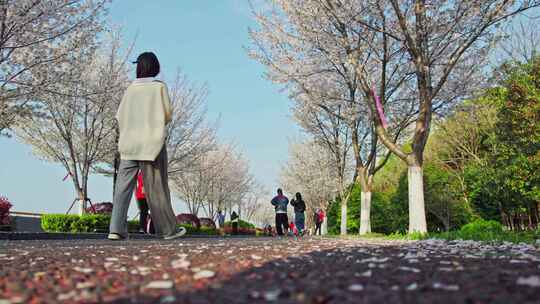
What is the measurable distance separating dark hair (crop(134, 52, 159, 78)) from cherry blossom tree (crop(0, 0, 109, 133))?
A: 343 inches

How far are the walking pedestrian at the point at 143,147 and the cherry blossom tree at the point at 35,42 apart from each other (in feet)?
29.9

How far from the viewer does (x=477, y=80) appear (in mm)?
19875

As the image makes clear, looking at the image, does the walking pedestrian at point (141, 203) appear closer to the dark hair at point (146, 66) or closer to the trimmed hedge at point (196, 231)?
the dark hair at point (146, 66)

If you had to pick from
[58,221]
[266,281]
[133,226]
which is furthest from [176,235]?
[133,226]

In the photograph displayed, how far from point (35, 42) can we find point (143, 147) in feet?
32.6

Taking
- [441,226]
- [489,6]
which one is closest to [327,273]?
[489,6]

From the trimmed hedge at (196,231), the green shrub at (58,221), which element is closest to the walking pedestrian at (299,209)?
the trimmed hedge at (196,231)

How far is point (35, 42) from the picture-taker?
49.4 ft

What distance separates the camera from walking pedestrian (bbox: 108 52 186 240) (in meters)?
7.27

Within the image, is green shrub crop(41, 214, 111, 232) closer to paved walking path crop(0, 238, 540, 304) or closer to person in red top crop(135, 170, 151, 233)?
person in red top crop(135, 170, 151, 233)

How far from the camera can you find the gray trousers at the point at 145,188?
7.29m

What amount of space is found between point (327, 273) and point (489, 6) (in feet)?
42.3

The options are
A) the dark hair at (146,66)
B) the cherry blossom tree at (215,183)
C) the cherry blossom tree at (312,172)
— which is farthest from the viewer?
the cherry blossom tree at (215,183)

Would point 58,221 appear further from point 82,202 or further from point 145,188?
point 145,188
